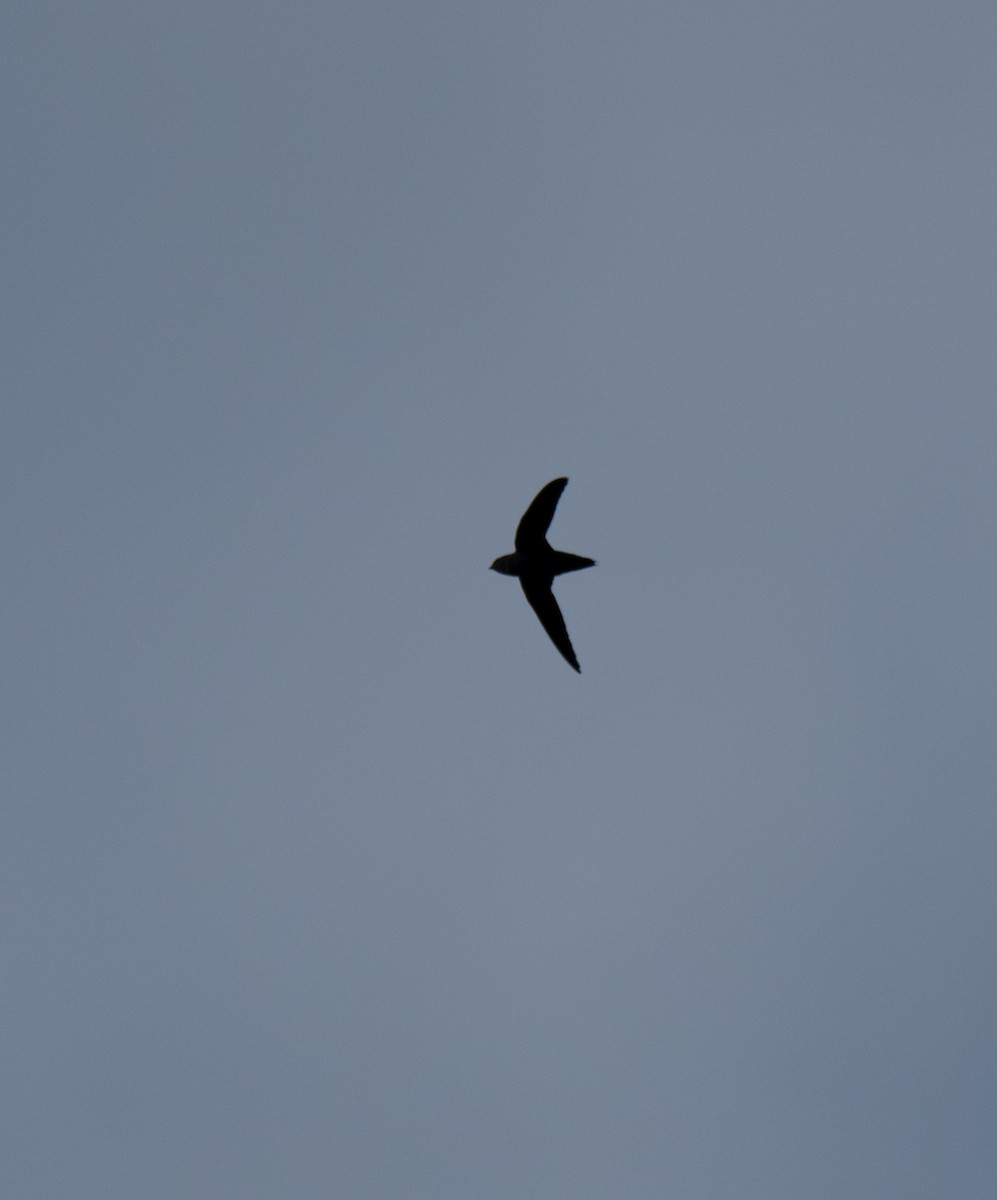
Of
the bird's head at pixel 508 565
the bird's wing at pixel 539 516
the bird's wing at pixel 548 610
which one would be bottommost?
the bird's wing at pixel 548 610

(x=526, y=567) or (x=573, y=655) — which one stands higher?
(x=526, y=567)

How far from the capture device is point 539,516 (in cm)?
3328

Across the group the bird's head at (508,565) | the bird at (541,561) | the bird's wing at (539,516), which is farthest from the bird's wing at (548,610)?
the bird's wing at (539,516)

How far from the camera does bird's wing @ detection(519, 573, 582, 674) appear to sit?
34.5m

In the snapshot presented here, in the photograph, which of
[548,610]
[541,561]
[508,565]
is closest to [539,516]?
[541,561]

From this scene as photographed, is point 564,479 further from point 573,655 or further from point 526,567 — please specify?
point 573,655

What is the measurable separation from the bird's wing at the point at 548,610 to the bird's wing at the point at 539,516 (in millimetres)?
1208

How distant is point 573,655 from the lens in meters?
35.4

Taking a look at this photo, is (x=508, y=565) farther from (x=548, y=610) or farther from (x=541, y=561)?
(x=548, y=610)

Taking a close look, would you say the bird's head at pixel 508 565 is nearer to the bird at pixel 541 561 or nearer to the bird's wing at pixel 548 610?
the bird at pixel 541 561

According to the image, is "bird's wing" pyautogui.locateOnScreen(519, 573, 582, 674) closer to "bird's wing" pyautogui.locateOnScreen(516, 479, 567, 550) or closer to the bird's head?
the bird's head

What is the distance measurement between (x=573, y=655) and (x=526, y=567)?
3.01m

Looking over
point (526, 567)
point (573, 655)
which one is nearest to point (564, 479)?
point (526, 567)

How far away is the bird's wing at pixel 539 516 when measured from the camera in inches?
1304
